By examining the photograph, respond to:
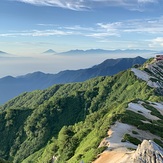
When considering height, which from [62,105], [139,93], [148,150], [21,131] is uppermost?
[148,150]

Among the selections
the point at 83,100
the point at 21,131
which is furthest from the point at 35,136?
the point at 83,100

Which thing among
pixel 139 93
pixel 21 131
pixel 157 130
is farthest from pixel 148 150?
pixel 21 131

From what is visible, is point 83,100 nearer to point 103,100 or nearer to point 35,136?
point 103,100

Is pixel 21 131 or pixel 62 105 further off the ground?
pixel 62 105

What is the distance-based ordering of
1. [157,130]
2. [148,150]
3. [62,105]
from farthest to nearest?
[62,105]
[157,130]
[148,150]

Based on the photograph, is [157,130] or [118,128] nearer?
[118,128]

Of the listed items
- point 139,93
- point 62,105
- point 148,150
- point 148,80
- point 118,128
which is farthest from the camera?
point 62,105

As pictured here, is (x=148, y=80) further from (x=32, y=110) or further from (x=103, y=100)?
(x=32, y=110)
